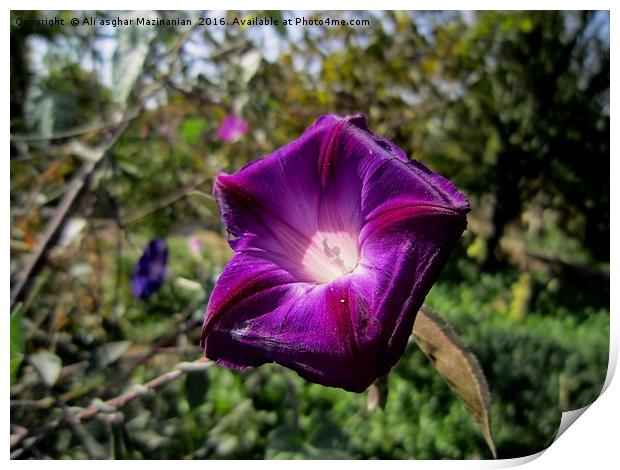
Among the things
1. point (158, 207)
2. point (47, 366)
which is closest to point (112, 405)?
point (47, 366)

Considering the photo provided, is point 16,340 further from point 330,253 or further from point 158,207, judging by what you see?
point 158,207

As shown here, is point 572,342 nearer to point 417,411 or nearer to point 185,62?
point 417,411

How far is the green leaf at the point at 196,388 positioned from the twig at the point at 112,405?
26 mm

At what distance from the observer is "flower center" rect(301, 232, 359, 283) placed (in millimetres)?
504

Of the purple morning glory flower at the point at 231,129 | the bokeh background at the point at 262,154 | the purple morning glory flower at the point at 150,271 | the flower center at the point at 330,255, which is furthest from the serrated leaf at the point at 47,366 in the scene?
the purple morning glory flower at the point at 231,129

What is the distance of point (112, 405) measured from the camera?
27.5 inches

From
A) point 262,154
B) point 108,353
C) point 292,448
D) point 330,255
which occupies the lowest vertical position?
point 292,448

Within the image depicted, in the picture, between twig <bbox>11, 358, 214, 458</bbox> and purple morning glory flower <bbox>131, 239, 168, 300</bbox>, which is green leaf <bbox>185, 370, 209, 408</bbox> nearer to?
twig <bbox>11, 358, 214, 458</bbox>

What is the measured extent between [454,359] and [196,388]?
351mm

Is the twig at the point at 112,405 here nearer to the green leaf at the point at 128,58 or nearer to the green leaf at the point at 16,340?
the green leaf at the point at 16,340

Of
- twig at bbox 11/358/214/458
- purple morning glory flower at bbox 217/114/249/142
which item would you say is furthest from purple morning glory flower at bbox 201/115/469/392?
purple morning glory flower at bbox 217/114/249/142

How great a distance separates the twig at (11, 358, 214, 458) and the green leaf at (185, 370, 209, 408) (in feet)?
0.09
